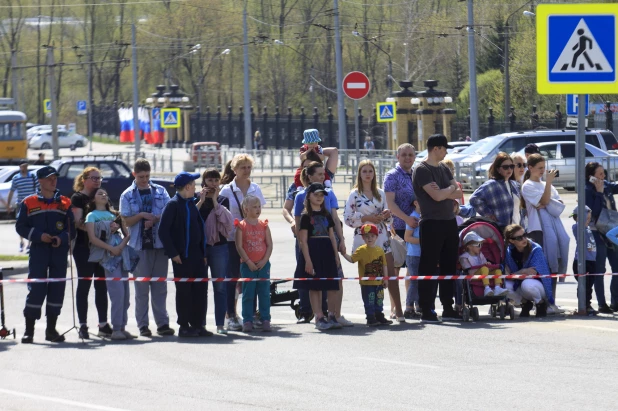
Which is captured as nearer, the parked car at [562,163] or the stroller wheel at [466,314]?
the stroller wheel at [466,314]

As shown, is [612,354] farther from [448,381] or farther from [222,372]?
[222,372]

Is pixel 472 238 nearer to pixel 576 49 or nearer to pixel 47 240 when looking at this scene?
pixel 576 49

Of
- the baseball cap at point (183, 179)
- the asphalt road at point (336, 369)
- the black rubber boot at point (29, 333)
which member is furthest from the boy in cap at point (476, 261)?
the black rubber boot at point (29, 333)

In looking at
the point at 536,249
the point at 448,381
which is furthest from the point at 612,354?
the point at 536,249

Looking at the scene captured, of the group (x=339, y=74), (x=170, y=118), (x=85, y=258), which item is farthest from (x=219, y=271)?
(x=170, y=118)

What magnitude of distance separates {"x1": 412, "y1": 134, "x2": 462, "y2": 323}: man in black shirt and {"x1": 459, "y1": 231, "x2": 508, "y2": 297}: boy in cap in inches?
6.8

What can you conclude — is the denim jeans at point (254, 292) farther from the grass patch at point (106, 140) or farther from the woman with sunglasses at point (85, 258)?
the grass patch at point (106, 140)

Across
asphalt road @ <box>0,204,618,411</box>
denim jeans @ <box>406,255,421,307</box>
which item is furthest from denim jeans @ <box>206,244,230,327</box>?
denim jeans @ <box>406,255,421,307</box>

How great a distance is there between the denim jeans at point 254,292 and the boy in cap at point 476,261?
205 cm

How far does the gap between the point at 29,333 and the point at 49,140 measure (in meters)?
74.4

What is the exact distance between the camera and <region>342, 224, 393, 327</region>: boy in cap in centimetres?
1280

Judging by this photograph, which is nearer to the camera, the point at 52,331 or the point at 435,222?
the point at 52,331

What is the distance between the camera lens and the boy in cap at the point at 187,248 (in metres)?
12.4

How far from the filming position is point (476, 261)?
43.5 feet
